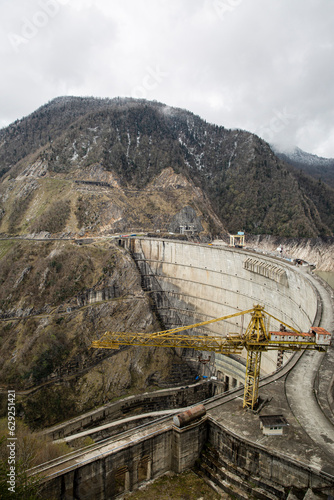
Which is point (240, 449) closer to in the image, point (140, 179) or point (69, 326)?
point (69, 326)

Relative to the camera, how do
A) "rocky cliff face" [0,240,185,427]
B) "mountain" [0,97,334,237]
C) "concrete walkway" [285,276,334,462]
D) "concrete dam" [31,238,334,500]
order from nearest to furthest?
1. "concrete dam" [31,238,334,500]
2. "concrete walkway" [285,276,334,462]
3. "rocky cliff face" [0,240,185,427]
4. "mountain" [0,97,334,237]

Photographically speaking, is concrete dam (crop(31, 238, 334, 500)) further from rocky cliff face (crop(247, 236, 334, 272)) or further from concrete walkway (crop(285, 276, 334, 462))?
rocky cliff face (crop(247, 236, 334, 272))

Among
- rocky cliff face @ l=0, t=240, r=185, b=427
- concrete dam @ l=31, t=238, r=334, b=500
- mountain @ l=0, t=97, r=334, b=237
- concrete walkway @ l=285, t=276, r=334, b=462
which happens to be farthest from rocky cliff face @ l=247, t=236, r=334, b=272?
concrete walkway @ l=285, t=276, r=334, b=462

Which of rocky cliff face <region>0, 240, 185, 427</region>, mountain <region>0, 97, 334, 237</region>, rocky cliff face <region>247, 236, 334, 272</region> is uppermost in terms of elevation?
mountain <region>0, 97, 334, 237</region>

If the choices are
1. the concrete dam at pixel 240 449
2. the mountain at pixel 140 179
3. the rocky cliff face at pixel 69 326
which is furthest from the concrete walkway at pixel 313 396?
the mountain at pixel 140 179

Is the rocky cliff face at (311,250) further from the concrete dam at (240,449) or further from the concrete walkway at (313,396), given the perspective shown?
the concrete walkway at (313,396)

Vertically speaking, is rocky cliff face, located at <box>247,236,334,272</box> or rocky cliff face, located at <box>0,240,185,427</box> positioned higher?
rocky cliff face, located at <box>247,236,334,272</box>
